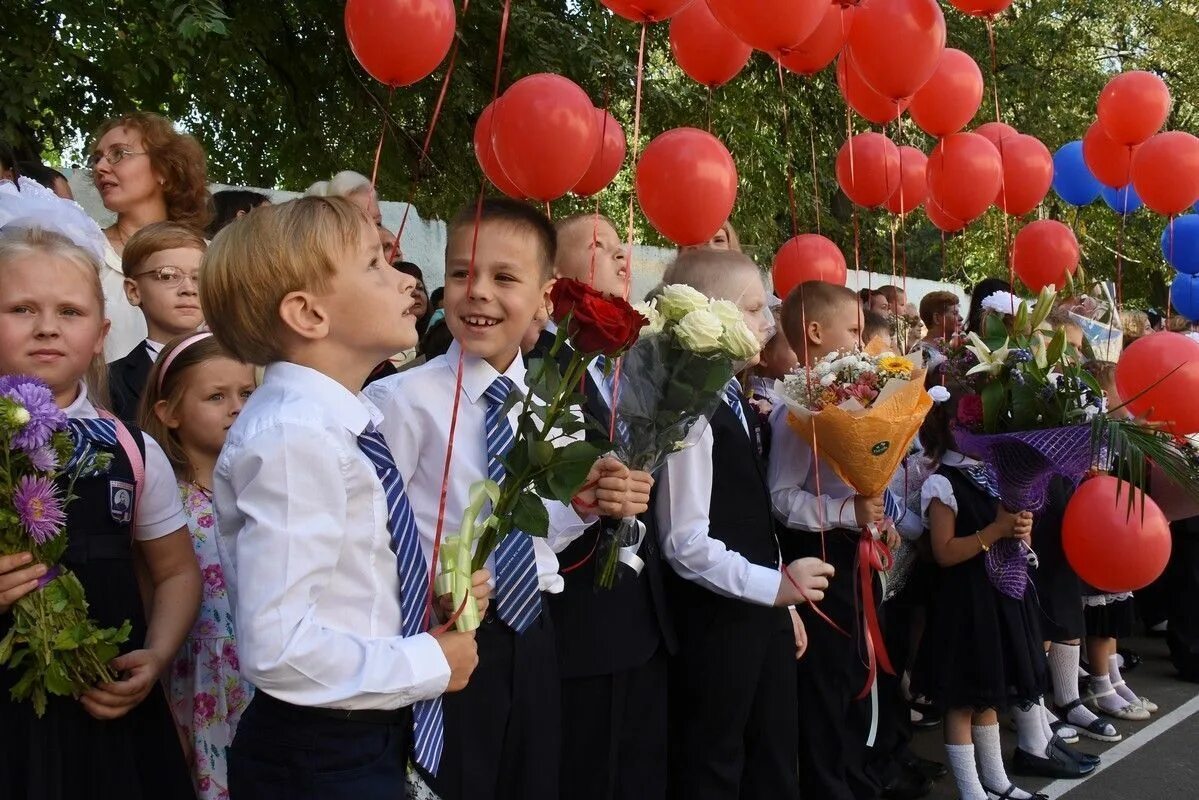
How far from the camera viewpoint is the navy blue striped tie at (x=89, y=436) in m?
2.44

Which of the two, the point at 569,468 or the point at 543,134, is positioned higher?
the point at 543,134

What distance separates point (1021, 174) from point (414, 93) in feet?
16.3

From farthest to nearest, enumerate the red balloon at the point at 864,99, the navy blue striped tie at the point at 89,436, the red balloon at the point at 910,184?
the red balloon at the point at 910,184, the red balloon at the point at 864,99, the navy blue striped tie at the point at 89,436

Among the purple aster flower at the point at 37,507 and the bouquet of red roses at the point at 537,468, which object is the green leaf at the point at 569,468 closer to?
the bouquet of red roses at the point at 537,468

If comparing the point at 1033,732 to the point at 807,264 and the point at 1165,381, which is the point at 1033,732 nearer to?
the point at 1165,381

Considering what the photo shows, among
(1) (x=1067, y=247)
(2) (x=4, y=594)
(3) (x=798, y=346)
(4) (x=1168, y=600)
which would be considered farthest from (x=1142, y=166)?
(2) (x=4, y=594)

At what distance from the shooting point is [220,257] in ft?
7.28

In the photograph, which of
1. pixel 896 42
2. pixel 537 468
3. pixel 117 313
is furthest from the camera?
pixel 896 42

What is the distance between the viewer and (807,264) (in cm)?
566

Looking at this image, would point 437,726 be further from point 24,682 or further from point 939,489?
point 939,489

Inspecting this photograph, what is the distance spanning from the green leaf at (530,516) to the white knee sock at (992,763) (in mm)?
3156

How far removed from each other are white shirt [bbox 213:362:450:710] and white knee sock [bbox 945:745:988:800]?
10.4 feet

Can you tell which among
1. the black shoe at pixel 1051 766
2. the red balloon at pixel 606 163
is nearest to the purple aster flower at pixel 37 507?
the red balloon at pixel 606 163

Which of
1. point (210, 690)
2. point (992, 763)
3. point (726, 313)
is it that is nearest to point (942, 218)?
point (992, 763)
